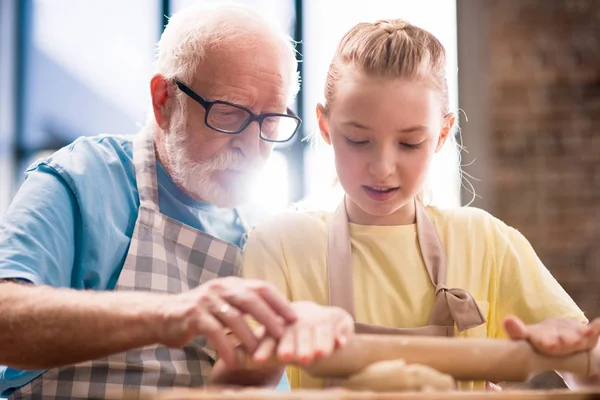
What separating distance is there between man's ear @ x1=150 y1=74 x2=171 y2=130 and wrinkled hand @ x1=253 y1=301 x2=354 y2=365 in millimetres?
1172

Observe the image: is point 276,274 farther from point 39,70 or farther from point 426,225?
point 39,70

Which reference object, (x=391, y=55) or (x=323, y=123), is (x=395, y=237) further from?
(x=391, y=55)

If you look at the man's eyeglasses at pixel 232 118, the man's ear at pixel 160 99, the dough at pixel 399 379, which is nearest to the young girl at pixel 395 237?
the man's eyeglasses at pixel 232 118

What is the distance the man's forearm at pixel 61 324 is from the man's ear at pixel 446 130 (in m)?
0.79

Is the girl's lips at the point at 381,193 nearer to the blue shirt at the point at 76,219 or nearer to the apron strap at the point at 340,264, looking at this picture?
the apron strap at the point at 340,264

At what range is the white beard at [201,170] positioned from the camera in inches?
77.7

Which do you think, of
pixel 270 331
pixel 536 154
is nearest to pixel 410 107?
pixel 270 331

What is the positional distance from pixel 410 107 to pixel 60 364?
0.94 meters

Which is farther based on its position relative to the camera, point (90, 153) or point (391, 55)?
point (90, 153)

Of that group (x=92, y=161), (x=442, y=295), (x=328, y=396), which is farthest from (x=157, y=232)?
(x=328, y=396)

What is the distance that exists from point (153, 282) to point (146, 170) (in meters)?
0.37

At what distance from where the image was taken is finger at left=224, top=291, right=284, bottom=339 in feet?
3.44

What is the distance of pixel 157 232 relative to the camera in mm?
1883

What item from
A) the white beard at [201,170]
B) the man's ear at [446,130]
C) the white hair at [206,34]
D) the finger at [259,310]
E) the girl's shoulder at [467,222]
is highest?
the white hair at [206,34]
